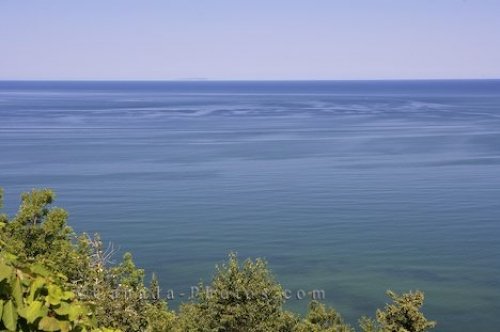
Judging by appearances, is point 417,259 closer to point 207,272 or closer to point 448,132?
point 207,272

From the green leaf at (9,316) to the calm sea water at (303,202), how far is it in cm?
3589

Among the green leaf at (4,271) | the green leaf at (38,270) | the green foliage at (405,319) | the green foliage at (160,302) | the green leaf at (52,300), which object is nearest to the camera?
the green leaf at (4,271)

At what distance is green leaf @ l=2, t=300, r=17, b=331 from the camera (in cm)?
500

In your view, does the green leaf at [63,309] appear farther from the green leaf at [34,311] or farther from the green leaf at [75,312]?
the green leaf at [34,311]

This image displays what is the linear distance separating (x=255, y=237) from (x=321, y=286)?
11984mm

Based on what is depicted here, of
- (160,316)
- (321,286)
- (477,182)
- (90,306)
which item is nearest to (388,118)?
(477,182)

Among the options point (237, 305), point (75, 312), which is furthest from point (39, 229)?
point (75, 312)

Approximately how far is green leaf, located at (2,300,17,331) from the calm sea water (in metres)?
35.9

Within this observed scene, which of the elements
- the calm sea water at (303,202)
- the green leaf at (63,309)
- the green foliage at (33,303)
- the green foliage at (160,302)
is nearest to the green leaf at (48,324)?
the green foliage at (33,303)

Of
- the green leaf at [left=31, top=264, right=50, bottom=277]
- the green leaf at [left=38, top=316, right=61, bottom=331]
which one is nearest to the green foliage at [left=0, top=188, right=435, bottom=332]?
the green leaf at [left=31, top=264, right=50, bottom=277]

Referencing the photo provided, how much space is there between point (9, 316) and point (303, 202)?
64.1 metres

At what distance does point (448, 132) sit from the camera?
12794 centimetres

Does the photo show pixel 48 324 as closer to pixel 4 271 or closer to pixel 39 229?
pixel 4 271

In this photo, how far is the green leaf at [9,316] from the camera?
197 inches
